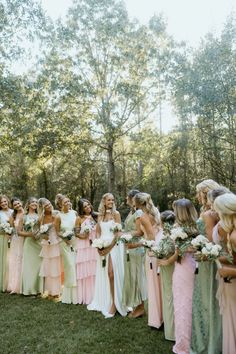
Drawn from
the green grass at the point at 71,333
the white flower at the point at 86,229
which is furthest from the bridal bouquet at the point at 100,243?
the green grass at the point at 71,333

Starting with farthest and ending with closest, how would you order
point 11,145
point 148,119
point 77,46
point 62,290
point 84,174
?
point 84,174 < point 148,119 < point 77,46 < point 11,145 < point 62,290

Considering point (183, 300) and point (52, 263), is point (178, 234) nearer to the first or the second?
point (183, 300)

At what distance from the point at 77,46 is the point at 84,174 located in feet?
53.7

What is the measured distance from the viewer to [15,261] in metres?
10.5

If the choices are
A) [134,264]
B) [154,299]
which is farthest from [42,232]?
[154,299]

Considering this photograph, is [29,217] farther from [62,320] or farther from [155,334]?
[155,334]

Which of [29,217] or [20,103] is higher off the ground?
[20,103]

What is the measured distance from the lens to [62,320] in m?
7.71

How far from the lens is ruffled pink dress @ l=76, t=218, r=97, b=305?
29.8 feet

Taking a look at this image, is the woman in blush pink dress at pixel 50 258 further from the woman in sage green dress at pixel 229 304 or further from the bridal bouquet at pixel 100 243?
the woman in sage green dress at pixel 229 304

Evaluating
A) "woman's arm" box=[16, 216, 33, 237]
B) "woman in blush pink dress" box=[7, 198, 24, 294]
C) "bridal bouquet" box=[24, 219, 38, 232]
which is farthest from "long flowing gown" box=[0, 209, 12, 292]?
"bridal bouquet" box=[24, 219, 38, 232]

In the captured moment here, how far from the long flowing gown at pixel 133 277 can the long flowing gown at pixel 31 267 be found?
2977 millimetres

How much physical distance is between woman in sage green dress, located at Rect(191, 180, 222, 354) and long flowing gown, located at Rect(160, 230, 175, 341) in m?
0.69

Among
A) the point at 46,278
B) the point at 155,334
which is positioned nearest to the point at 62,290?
the point at 46,278
